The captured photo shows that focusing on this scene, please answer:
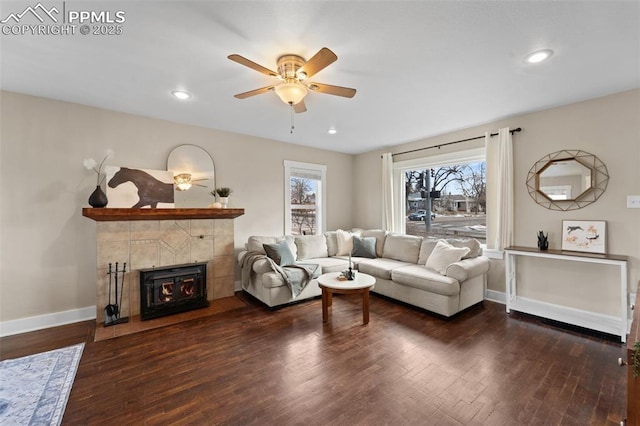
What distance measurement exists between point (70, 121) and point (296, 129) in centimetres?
285

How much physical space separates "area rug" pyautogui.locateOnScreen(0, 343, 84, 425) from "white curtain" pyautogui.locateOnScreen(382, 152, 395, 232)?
15.7 feet

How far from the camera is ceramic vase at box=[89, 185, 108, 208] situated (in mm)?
3055

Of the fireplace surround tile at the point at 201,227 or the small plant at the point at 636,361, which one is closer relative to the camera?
the small plant at the point at 636,361

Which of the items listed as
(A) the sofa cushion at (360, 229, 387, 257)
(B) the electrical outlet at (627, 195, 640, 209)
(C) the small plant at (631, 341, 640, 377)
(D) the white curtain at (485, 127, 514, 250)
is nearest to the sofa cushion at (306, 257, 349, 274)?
(A) the sofa cushion at (360, 229, 387, 257)

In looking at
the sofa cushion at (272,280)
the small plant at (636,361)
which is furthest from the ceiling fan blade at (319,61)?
the sofa cushion at (272,280)

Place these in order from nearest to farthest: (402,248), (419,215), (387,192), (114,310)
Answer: (114,310) → (402,248) → (419,215) → (387,192)

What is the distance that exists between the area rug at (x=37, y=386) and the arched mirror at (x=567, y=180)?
17.0 ft

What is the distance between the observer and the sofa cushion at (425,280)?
10.5ft

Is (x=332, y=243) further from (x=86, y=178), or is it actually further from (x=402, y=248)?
(x=86, y=178)

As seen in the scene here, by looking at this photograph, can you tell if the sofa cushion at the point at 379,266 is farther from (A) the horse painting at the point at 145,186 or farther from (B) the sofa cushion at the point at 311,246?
(A) the horse painting at the point at 145,186

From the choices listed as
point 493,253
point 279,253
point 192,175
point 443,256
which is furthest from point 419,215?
point 192,175

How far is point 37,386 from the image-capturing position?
201 cm

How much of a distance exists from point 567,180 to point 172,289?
5.24 meters

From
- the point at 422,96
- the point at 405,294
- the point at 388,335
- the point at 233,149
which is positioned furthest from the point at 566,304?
the point at 233,149
